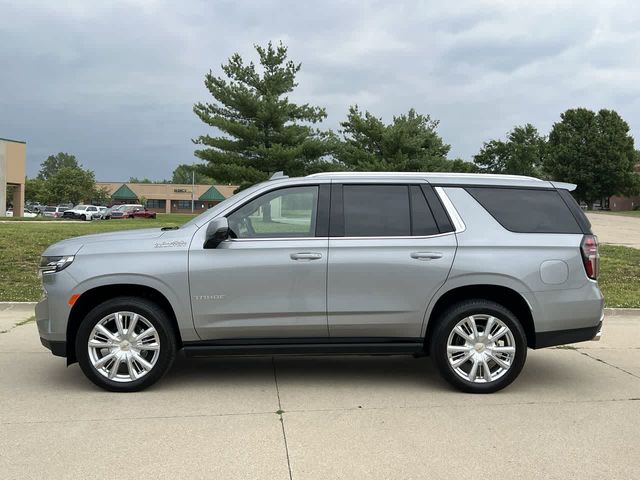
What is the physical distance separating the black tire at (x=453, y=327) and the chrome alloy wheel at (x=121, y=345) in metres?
2.37

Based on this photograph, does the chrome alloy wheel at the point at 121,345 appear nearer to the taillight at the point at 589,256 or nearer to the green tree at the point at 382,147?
the taillight at the point at 589,256

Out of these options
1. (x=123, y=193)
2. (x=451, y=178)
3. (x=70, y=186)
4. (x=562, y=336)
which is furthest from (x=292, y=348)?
(x=123, y=193)

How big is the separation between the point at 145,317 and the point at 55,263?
879 mm


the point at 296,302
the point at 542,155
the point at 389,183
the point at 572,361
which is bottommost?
the point at 572,361

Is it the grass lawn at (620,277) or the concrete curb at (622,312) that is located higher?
the grass lawn at (620,277)

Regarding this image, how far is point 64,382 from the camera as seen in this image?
526cm

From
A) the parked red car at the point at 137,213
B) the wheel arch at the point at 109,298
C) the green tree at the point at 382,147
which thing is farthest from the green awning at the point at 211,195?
the wheel arch at the point at 109,298

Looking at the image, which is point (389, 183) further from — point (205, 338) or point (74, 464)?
point (74, 464)

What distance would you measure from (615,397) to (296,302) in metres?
2.87

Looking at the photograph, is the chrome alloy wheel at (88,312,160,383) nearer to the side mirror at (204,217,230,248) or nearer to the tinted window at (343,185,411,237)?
the side mirror at (204,217,230,248)

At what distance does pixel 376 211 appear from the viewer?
5055 millimetres

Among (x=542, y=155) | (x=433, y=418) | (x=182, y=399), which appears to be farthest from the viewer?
(x=542, y=155)

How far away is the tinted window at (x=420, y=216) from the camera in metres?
5.02

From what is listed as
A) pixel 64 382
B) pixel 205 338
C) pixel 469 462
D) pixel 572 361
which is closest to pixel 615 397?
pixel 572 361
